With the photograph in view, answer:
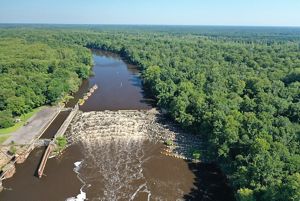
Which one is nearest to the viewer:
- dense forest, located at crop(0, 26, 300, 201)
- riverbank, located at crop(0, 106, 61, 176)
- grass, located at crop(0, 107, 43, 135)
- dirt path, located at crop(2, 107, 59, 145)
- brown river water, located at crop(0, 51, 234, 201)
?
dense forest, located at crop(0, 26, 300, 201)

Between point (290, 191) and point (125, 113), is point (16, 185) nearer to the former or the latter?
point (125, 113)

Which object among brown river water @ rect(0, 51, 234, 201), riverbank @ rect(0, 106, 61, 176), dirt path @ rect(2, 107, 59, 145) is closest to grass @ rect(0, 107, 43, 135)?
riverbank @ rect(0, 106, 61, 176)

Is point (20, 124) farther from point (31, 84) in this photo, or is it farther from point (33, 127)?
point (31, 84)

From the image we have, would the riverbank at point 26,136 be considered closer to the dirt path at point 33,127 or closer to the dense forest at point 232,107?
the dirt path at point 33,127

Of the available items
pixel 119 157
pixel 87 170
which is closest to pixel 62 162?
pixel 87 170

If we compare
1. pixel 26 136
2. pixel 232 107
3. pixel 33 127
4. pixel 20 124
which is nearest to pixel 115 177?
pixel 26 136

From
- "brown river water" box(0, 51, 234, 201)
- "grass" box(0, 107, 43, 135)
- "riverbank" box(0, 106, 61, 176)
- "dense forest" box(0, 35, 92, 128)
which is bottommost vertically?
"brown river water" box(0, 51, 234, 201)

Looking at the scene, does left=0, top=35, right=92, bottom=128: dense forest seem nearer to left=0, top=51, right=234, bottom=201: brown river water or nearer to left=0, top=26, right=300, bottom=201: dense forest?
left=0, top=26, right=300, bottom=201: dense forest

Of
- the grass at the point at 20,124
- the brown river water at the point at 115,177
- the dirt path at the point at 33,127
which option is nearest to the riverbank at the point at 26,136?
the dirt path at the point at 33,127

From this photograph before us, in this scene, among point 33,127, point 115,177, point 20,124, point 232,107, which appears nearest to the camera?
point 115,177
